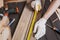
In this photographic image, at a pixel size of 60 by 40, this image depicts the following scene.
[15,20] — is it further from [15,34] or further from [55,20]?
[55,20]

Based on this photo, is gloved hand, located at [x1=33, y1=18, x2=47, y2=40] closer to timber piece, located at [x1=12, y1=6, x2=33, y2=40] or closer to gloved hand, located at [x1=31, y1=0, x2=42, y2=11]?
timber piece, located at [x1=12, y1=6, x2=33, y2=40]

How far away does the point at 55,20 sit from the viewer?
167 cm

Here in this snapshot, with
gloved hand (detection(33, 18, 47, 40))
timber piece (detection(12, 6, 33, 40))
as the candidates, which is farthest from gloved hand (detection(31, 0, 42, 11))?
gloved hand (detection(33, 18, 47, 40))

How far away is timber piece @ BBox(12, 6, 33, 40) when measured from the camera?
4.79 ft

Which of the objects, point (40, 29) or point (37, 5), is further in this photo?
point (37, 5)

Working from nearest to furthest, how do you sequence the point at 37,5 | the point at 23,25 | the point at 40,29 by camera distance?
the point at 40,29 < the point at 23,25 < the point at 37,5

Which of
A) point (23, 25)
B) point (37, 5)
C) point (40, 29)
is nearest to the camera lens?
point (40, 29)

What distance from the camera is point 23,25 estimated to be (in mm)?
1615

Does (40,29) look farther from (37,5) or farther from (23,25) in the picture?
(37,5)

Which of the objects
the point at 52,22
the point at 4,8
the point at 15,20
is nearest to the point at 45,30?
the point at 52,22

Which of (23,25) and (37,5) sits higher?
(37,5)

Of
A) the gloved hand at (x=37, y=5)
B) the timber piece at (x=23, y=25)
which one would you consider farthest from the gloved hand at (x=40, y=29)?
the gloved hand at (x=37, y=5)

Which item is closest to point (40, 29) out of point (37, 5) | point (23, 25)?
point (23, 25)

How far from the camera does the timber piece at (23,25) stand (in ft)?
4.79
